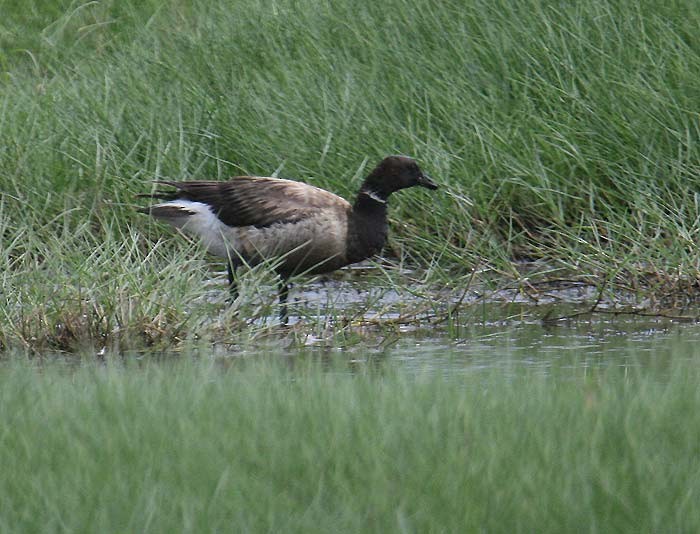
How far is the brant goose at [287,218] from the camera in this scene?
8.16 meters

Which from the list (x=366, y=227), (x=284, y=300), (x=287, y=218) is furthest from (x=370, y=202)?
(x=284, y=300)

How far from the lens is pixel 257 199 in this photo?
827cm

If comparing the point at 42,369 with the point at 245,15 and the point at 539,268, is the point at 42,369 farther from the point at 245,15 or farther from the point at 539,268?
the point at 245,15

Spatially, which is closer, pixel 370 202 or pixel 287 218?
pixel 287 218

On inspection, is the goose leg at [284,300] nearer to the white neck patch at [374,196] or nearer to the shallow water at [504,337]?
the shallow water at [504,337]

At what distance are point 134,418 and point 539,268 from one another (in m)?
4.80

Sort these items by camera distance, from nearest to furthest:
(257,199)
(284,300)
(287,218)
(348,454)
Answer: (348,454)
(287,218)
(257,199)
(284,300)

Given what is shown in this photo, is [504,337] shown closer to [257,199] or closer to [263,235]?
[263,235]

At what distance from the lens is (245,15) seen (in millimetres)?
11305

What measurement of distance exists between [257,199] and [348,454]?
4330 millimetres

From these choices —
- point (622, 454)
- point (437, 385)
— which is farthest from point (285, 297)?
point (622, 454)

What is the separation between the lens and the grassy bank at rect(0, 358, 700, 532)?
3.59 metres

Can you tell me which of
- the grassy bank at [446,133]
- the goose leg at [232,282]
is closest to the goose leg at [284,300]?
the goose leg at [232,282]

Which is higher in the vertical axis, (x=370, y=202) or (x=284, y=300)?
(x=370, y=202)
